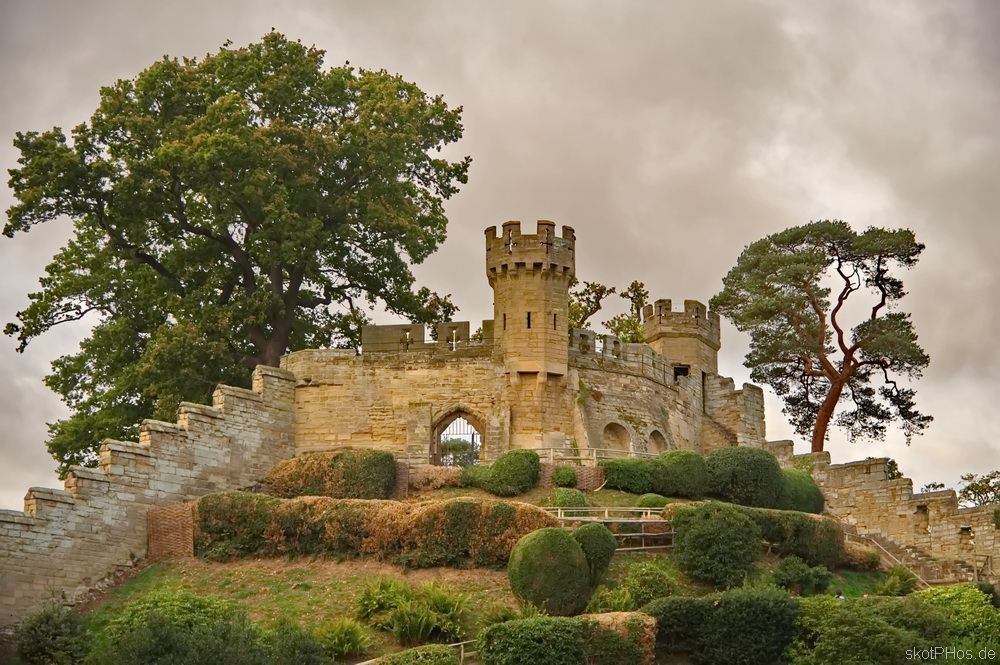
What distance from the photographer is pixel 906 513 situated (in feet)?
159

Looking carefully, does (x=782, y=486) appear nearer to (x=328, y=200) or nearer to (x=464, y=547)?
(x=464, y=547)

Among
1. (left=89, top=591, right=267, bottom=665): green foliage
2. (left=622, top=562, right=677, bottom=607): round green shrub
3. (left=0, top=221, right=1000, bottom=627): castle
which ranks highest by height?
(left=0, top=221, right=1000, bottom=627): castle

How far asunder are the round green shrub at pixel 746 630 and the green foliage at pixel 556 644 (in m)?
1.92

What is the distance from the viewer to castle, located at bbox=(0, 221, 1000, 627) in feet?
154

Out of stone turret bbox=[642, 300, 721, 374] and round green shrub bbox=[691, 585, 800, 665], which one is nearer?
round green shrub bbox=[691, 585, 800, 665]

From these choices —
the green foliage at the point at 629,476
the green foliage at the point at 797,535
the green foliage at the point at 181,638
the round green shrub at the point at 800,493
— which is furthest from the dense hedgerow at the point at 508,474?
the green foliage at the point at 181,638

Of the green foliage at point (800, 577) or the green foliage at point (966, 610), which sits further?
the green foliage at point (800, 577)

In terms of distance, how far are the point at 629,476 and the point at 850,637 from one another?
1171cm

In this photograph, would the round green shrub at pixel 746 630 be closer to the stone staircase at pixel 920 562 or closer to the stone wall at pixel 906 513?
the stone staircase at pixel 920 562

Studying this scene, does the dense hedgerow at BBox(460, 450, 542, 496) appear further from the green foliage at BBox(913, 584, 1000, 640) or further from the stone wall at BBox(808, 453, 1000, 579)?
the green foliage at BBox(913, 584, 1000, 640)

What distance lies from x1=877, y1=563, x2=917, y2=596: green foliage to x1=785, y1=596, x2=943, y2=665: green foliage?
517cm

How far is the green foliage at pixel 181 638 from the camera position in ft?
107

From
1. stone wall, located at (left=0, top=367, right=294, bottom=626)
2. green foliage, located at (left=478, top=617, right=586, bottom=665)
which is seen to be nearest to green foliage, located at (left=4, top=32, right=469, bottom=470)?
stone wall, located at (left=0, top=367, right=294, bottom=626)

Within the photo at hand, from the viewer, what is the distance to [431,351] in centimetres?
5122
